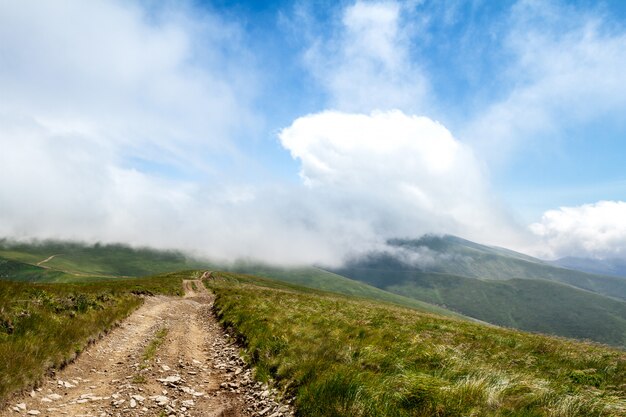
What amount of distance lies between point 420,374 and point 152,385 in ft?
27.8

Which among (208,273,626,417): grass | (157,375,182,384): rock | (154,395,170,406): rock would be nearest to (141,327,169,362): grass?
(157,375,182,384): rock

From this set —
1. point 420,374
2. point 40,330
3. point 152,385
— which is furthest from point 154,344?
point 420,374

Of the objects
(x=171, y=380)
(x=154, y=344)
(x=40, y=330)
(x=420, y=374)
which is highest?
(x=420, y=374)

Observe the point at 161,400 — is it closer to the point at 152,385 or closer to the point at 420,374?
the point at 152,385

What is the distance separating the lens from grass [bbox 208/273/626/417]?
23.3 feet

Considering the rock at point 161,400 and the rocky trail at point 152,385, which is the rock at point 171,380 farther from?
the rock at point 161,400

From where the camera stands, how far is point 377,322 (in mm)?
20469

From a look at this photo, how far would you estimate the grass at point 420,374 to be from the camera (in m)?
7.11

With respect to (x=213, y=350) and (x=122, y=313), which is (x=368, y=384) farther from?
(x=122, y=313)

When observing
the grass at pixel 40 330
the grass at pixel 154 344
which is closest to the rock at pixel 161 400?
the grass at pixel 40 330

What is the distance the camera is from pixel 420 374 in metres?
8.54

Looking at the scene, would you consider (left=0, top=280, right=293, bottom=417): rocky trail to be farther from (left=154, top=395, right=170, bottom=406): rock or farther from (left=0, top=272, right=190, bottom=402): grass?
(left=0, top=272, right=190, bottom=402): grass

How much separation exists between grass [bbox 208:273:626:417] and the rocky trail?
101cm

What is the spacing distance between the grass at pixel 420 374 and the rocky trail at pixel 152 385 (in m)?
1.01
